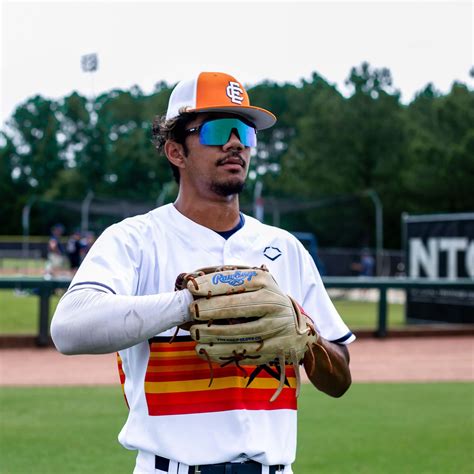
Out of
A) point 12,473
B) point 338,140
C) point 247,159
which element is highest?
point 338,140

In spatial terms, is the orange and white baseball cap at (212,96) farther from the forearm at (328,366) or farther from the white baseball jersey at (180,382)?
the forearm at (328,366)

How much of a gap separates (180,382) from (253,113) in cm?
105

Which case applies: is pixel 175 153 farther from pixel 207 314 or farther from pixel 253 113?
pixel 207 314

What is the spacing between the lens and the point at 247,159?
10.7ft

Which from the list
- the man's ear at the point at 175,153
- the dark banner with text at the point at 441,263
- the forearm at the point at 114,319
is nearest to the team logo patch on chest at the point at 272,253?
the man's ear at the point at 175,153

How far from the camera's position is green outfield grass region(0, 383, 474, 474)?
22.8ft

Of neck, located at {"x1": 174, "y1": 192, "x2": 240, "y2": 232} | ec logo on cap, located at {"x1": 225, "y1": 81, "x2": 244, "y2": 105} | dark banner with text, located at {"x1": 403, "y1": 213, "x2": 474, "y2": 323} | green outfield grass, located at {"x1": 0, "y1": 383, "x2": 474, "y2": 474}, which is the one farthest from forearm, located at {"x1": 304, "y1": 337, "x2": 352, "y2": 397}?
dark banner with text, located at {"x1": 403, "y1": 213, "x2": 474, "y2": 323}

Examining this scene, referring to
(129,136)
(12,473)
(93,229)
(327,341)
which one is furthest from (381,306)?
(129,136)

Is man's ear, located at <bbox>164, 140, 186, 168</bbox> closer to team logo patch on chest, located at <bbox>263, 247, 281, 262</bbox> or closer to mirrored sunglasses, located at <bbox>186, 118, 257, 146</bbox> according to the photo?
mirrored sunglasses, located at <bbox>186, 118, 257, 146</bbox>

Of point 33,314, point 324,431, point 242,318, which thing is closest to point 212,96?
point 242,318

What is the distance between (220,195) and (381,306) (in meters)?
13.6

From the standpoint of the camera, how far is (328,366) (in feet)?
10.2

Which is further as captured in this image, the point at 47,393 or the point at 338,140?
the point at 338,140

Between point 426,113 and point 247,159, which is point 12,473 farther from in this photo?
point 426,113
